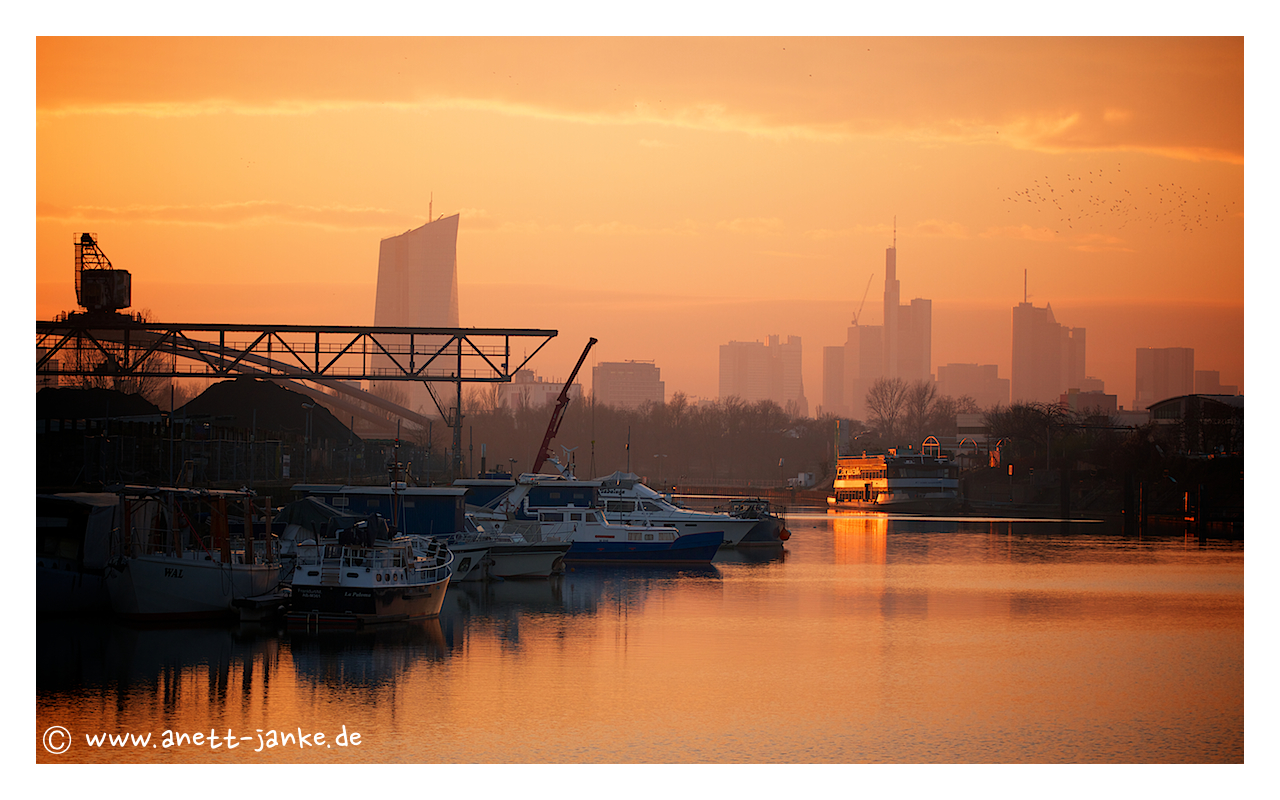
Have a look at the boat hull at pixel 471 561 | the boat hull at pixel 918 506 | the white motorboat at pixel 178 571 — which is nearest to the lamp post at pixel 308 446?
the boat hull at pixel 471 561

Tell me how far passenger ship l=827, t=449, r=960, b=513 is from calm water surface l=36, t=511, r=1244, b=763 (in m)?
96.3

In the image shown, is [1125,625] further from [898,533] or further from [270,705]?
[898,533]

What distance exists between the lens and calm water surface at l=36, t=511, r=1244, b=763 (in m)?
23.5

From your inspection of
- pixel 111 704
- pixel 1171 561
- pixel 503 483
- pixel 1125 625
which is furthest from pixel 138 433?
pixel 1171 561

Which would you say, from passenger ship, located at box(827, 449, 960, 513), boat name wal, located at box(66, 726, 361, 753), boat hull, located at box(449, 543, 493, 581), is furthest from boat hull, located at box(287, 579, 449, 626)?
passenger ship, located at box(827, 449, 960, 513)

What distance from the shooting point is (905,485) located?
15000cm

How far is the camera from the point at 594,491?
59.0 metres

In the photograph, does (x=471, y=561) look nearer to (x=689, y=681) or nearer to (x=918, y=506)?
(x=689, y=681)

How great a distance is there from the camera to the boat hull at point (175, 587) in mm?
33656

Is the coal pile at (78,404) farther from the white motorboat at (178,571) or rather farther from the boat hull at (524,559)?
the white motorboat at (178,571)

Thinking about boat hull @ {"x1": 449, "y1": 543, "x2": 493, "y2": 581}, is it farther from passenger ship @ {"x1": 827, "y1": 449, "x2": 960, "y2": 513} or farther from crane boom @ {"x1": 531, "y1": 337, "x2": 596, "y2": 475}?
passenger ship @ {"x1": 827, "y1": 449, "x2": 960, "y2": 513}

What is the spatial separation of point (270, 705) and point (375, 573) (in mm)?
9572

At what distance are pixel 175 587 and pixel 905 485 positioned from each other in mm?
124640

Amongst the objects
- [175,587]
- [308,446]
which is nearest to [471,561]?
[175,587]
